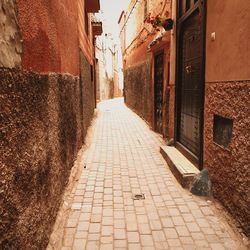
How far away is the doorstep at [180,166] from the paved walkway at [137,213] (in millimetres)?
140

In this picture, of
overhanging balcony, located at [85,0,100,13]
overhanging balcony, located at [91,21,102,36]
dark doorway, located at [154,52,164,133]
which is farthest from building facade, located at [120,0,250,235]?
overhanging balcony, located at [91,21,102,36]

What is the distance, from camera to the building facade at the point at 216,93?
3314 mm

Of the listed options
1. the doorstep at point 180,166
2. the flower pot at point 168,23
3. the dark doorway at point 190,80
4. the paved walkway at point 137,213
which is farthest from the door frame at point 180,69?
the paved walkway at point 137,213

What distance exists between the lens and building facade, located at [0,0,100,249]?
2027mm

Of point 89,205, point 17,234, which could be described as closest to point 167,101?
point 89,205

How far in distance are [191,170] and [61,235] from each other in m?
2.58

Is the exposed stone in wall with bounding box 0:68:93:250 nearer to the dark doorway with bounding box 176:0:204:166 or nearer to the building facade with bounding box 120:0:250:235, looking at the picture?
the building facade with bounding box 120:0:250:235

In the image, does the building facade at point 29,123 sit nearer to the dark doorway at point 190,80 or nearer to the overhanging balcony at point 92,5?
the dark doorway at point 190,80

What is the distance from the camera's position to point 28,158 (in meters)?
2.51

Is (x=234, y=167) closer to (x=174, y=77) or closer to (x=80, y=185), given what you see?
(x=80, y=185)

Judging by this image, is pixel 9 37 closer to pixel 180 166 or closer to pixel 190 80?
pixel 180 166

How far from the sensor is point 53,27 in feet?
12.9

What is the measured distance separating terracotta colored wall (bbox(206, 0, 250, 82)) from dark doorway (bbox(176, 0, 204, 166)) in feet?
1.32

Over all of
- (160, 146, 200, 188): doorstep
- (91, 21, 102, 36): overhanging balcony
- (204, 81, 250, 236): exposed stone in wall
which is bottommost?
(160, 146, 200, 188): doorstep
